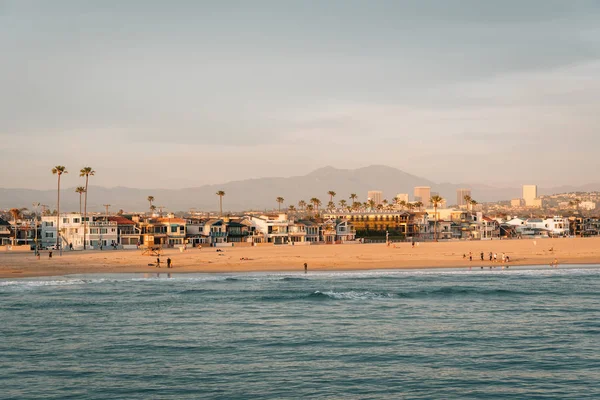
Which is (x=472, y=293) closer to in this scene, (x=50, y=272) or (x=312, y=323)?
(x=312, y=323)

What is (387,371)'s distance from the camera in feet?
68.4

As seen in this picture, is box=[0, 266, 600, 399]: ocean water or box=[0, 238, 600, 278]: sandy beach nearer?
box=[0, 266, 600, 399]: ocean water

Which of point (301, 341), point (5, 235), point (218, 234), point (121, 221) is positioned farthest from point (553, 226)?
point (301, 341)

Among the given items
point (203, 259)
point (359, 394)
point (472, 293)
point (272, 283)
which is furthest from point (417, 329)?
point (203, 259)

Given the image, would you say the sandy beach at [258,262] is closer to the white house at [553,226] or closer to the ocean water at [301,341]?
the ocean water at [301,341]

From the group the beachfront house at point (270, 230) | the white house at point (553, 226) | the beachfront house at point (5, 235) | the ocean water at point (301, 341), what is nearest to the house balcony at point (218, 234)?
the beachfront house at point (270, 230)

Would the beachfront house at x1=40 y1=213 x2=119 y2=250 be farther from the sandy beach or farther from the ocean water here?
the ocean water

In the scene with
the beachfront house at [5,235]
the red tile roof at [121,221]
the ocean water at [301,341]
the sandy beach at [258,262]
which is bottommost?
the ocean water at [301,341]

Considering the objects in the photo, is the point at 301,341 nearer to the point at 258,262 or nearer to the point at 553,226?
the point at 258,262

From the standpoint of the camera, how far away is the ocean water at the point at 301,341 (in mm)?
19297

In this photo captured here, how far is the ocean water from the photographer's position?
19.3 meters

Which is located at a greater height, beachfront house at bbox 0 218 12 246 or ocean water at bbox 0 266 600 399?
beachfront house at bbox 0 218 12 246

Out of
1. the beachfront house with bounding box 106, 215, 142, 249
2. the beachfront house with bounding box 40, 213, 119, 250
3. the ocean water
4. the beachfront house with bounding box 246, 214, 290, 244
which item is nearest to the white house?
the beachfront house with bounding box 246, 214, 290, 244

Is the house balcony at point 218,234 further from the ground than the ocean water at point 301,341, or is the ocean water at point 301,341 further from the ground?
the house balcony at point 218,234
